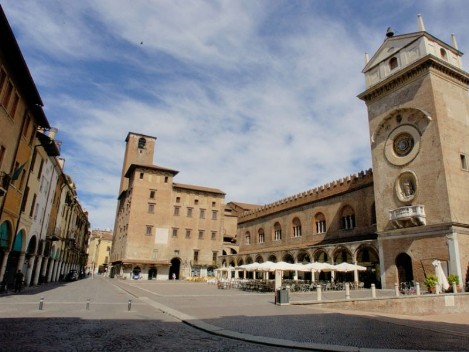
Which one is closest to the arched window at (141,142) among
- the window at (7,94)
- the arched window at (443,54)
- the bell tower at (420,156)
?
the bell tower at (420,156)

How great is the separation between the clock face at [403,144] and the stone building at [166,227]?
35504 millimetres

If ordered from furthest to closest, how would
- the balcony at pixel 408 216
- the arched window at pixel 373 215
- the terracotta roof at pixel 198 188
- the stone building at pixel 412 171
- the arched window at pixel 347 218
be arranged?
the terracotta roof at pixel 198 188
the arched window at pixel 347 218
the arched window at pixel 373 215
the balcony at pixel 408 216
the stone building at pixel 412 171

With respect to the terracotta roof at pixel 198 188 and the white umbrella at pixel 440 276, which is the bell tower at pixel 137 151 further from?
the white umbrella at pixel 440 276

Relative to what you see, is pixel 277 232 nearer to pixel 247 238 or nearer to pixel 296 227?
pixel 296 227

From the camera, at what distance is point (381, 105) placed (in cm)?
2928

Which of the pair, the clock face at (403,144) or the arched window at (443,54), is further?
the arched window at (443,54)

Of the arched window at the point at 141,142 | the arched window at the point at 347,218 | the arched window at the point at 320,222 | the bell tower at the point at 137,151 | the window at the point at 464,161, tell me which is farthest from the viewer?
the arched window at the point at 141,142

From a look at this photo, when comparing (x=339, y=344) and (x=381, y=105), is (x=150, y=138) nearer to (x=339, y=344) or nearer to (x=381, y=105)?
(x=381, y=105)

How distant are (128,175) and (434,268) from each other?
47759 millimetres

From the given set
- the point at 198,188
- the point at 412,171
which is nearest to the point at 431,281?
the point at 412,171

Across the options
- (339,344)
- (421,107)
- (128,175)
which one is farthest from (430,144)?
(128,175)

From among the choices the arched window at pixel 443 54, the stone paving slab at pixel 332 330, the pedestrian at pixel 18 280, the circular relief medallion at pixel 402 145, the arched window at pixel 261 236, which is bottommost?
the stone paving slab at pixel 332 330

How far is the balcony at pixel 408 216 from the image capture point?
23.5 m

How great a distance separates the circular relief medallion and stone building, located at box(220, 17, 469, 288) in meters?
0.08
